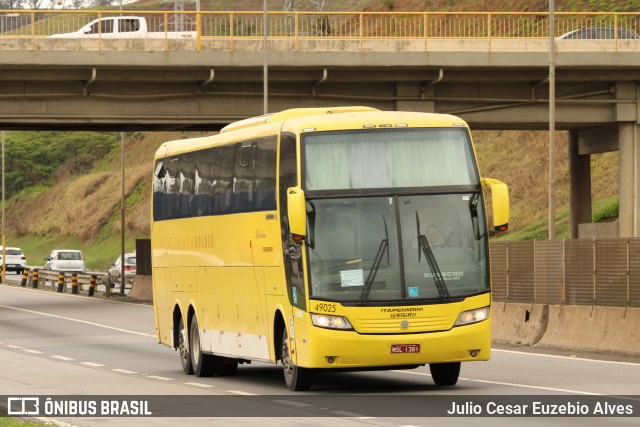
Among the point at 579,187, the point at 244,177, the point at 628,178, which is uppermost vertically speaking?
the point at 244,177

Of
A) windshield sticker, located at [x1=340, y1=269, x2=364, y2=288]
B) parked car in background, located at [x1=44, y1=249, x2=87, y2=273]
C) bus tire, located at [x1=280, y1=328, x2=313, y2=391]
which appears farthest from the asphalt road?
parked car in background, located at [x1=44, y1=249, x2=87, y2=273]

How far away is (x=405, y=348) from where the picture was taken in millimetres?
17453

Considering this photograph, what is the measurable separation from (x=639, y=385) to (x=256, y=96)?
2948 centimetres

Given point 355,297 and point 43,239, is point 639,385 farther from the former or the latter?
point 43,239

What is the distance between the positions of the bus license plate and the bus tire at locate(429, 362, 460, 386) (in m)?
1.51

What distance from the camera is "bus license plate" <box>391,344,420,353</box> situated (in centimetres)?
1744

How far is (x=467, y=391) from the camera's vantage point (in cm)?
1812

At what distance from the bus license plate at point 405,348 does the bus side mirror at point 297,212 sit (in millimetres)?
1672

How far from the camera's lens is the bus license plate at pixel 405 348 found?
17438 millimetres

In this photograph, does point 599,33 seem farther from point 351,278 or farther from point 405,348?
point 405,348

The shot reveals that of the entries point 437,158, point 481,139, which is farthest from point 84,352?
point 481,139

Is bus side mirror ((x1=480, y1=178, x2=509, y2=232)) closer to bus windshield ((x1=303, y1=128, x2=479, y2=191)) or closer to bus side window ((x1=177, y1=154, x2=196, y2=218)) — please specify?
bus windshield ((x1=303, y1=128, x2=479, y2=191))

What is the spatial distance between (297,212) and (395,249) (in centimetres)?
127

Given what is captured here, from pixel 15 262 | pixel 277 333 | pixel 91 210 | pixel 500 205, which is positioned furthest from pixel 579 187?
pixel 91 210
